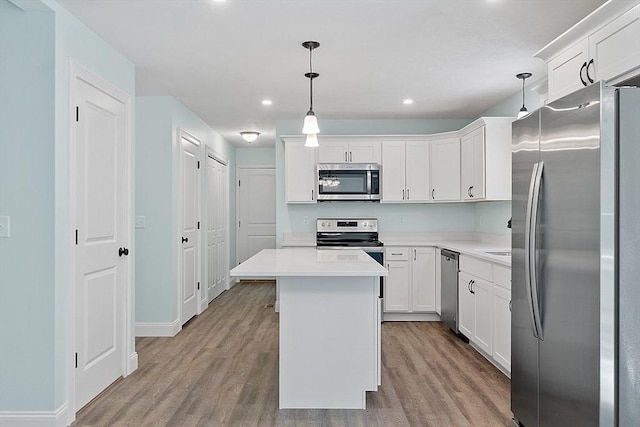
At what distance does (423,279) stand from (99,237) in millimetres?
3371

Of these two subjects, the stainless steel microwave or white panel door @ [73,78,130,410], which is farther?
the stainless steel microwave

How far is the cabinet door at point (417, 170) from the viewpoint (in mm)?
5457

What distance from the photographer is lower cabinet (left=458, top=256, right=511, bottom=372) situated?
333 centimetres

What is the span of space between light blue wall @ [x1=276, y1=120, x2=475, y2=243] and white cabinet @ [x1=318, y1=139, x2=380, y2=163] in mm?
347

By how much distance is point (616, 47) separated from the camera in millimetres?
2102

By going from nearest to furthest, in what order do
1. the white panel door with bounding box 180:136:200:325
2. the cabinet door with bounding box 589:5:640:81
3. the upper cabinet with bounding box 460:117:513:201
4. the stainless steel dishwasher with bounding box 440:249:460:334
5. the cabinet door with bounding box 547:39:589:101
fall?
the cabinet door with bounding box 589:5:640:81, the cabinet door with bounding box 547:39:589:101, the upper cabinet with bounding box 460:117:513:201, the stainless steel dishwasher with bounding box 440:249:460:334, the white panel door with bounding box 180:136:200:325

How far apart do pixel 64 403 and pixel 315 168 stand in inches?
141

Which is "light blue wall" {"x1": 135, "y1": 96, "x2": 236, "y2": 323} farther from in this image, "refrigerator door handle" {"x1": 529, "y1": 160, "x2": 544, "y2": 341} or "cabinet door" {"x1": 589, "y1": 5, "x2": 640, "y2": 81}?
"cabinet door" {"x1": 589, "y1": 5, "x2": 640, "y2": 81}

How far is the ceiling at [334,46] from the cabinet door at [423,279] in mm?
1640

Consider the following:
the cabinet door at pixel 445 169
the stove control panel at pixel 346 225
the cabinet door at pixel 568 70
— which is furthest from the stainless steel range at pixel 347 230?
the cabinet door at pixel 568 70

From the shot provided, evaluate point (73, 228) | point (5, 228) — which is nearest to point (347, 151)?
point (73, 228)

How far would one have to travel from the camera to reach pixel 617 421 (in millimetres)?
1745

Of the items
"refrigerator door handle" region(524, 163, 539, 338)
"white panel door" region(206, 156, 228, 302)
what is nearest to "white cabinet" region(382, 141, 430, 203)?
"white panel door" region(206, 156, 228, 302)

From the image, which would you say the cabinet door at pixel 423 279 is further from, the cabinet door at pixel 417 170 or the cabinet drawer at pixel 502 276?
the cabinet drawer at pixel 502 276
